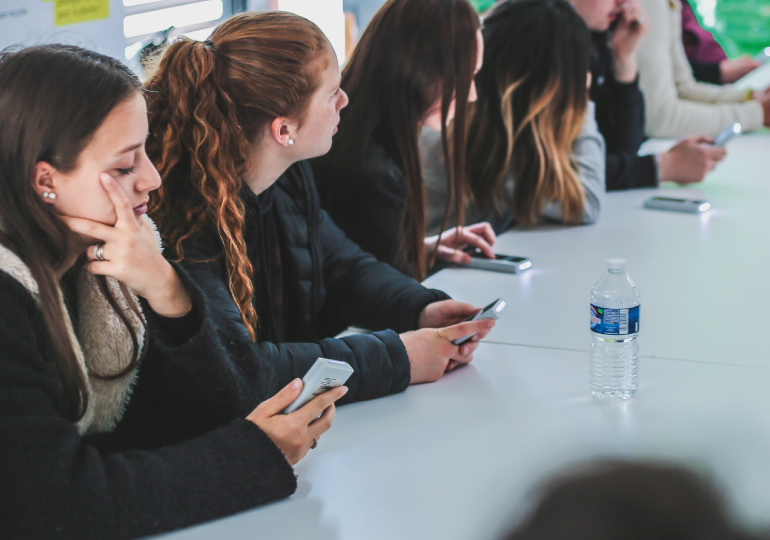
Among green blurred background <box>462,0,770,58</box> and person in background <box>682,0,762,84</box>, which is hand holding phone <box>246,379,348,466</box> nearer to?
person in background <box>682,0,762,84</box>

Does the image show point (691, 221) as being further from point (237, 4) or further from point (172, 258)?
point (237, 4)

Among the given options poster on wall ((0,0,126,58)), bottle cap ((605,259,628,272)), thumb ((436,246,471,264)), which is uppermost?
poster on wall ((0,0,126,58))

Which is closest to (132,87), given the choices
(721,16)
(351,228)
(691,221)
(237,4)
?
(351,228)

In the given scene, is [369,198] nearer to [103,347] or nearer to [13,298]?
[103,347]

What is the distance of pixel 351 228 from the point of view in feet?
5.55

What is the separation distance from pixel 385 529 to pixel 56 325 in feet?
1.27

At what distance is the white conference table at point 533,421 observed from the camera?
795 mm

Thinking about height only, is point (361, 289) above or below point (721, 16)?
below

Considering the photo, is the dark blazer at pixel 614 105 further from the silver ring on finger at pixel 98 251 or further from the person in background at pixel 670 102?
the silver ring on finger at pixel 98 251

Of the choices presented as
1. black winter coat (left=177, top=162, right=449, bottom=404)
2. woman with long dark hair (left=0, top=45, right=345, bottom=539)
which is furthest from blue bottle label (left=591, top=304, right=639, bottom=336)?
woman with long dark hair (left=0, top=45, right=345, bottom=539)

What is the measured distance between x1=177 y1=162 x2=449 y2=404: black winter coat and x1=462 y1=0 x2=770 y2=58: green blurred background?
4.20 m

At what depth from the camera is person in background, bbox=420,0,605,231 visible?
1938mm

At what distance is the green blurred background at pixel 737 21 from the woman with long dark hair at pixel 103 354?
4773 mm

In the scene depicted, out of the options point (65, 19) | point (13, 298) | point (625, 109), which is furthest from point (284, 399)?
point (625, 109)
